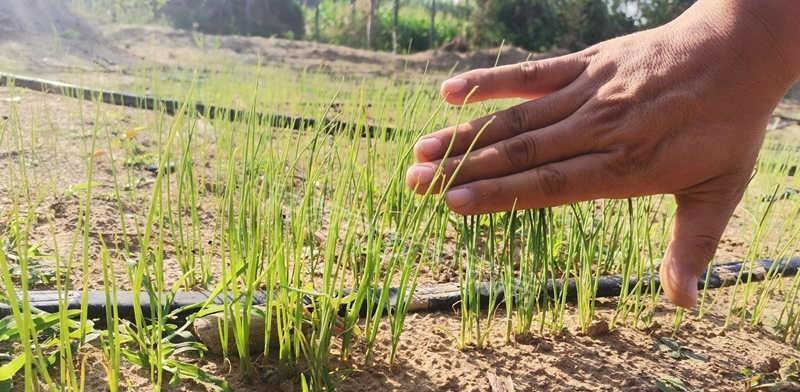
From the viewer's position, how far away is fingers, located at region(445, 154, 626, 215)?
43.5 inches

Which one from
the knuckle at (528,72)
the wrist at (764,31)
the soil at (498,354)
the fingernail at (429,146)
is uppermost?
the wrist at (764,31)

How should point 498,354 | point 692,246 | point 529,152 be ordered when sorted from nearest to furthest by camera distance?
1. point 692,246
2. point 529,152
3. point 498,354

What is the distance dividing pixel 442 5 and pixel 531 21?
4.59 metres

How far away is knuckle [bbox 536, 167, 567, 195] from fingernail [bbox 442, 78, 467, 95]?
25 cm

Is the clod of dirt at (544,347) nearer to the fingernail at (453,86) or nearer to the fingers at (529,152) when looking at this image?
the fingers at (529,152)

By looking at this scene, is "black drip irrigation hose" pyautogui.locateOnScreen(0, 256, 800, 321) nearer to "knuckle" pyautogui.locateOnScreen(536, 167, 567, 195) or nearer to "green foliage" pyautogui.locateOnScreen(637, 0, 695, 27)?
"knuckle" pyautogui.locateOnScreen(536, 167, 567, 195)

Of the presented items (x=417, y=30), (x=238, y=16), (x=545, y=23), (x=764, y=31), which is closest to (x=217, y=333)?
(x=764, y=31)

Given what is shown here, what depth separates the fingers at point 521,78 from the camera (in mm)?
1268

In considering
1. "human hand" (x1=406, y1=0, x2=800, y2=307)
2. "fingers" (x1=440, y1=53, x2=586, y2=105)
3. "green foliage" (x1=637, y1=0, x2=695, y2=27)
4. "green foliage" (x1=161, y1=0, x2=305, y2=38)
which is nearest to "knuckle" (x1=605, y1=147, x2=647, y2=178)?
"human hand" (x1=406, y1=0, x2=800, y2=307)

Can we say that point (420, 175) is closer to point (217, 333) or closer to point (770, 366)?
point (217, 333)

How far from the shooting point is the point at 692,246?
1040mm

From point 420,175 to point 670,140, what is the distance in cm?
43

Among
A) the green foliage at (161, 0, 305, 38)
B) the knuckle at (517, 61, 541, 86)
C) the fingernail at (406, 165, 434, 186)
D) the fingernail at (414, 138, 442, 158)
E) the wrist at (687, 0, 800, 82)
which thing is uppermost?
the green foliage at (161, 0, 305, 38)

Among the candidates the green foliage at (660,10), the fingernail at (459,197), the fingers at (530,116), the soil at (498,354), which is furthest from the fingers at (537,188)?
the green foliage at (660,10)
